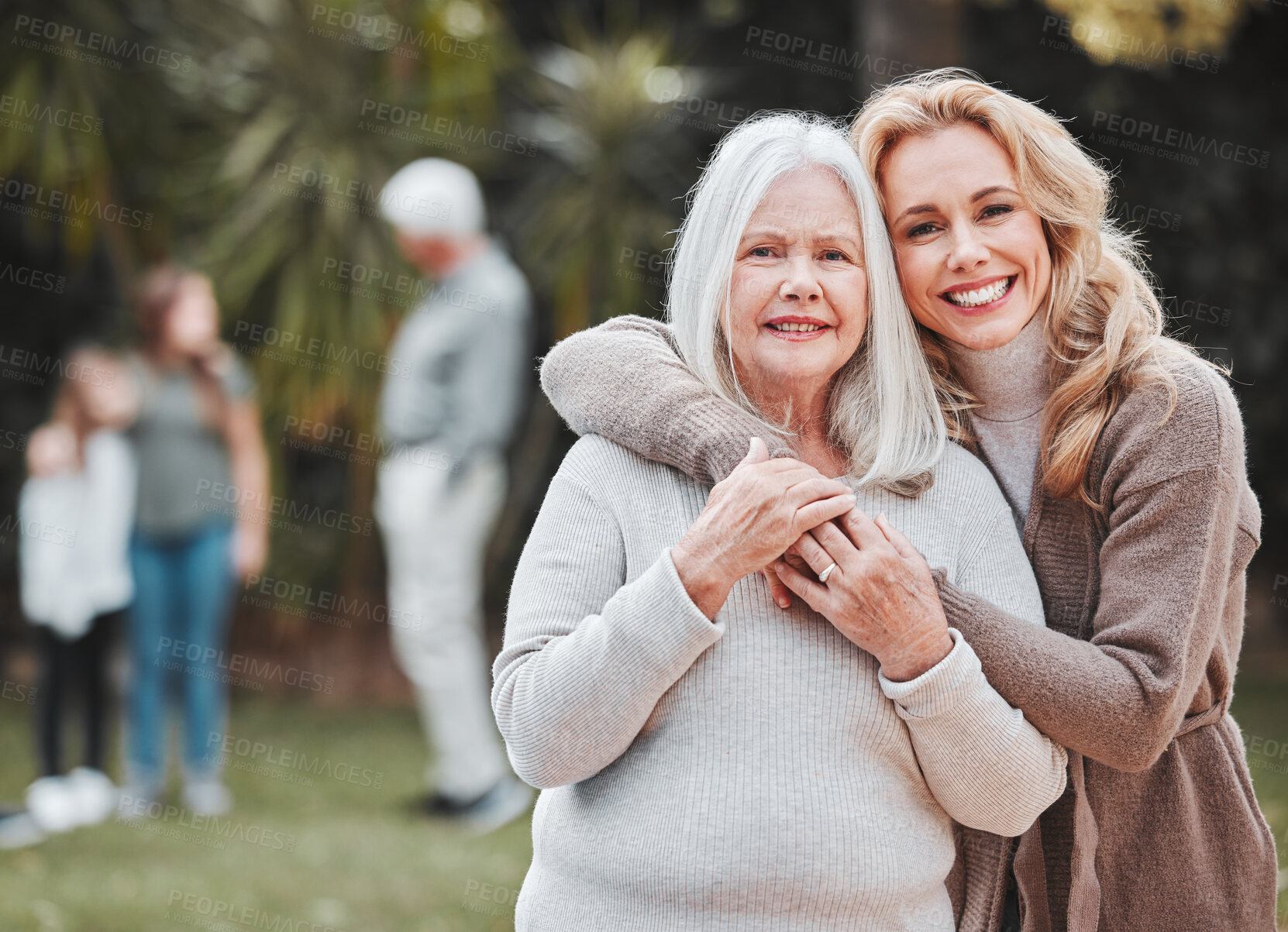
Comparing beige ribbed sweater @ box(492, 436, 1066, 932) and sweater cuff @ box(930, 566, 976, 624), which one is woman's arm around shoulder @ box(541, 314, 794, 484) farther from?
sweater cuff @ box(930, 566, 976, 624)

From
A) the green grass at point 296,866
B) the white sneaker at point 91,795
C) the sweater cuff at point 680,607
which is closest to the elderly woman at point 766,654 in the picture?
the sweater cuff at point 680,607

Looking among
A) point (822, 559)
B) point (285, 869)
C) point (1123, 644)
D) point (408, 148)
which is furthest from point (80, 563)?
point (1123, 644)

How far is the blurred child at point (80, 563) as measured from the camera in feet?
17.4

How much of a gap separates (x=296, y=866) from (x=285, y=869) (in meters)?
0.05

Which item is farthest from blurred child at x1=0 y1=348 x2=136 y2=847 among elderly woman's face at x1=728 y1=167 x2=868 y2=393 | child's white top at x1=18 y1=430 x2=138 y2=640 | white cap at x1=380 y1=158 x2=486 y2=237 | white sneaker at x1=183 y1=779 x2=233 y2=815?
elderly woman's face at x1=728 y1=167 x2=868 y2=393

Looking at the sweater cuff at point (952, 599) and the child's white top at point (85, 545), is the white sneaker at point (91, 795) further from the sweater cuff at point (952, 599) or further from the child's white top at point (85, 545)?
the sweater cuff at point (952, 599)

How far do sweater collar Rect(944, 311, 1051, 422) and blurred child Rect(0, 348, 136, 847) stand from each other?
436 centimetres

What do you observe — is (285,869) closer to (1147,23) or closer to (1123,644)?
(1123,644)

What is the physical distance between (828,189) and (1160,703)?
87cm

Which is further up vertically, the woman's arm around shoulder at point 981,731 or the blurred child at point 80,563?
the woman's arm around shoulder at point 981,731

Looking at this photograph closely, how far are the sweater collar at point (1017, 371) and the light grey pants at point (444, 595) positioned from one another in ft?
12.0

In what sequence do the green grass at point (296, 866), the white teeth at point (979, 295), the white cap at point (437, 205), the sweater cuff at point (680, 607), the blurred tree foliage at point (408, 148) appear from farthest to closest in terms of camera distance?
the blurred tree foliage at point (408, 148)
the white cap at point (437, 205)
the green grass at point (296, 866)
the white teeth at point (979, 295)
the sweater cuff at point (680, 607)

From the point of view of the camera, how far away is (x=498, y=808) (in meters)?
5.23

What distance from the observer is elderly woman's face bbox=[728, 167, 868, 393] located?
1.92m
